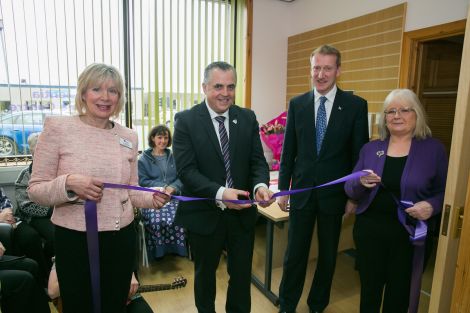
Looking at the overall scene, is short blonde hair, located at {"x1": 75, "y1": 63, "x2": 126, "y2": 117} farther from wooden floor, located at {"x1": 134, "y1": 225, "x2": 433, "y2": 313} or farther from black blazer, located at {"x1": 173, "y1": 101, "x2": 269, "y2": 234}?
wooden floor, located at {"x1": 134, "y1": 225, "x2": 433, "y2": 313}

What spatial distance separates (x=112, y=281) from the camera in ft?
5.08

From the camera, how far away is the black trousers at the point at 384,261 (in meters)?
1.79

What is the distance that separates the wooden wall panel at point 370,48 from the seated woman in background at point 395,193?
1.69 metres

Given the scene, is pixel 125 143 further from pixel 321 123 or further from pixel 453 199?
pixel 453 199

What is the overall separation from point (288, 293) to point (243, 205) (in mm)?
972

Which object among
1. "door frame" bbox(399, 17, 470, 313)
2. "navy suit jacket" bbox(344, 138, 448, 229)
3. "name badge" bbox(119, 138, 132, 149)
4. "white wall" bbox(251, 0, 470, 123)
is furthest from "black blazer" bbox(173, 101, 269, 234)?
"white wall" bbox(251, 0, 470, 123)

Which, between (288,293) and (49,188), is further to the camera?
(288,293)

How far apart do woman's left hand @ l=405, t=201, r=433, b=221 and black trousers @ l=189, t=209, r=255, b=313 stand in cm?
89

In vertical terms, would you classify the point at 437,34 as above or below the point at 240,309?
above

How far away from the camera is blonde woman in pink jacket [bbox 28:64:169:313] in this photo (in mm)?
1388

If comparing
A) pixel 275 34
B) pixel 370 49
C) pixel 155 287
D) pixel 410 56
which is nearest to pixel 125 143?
pixel 155 287

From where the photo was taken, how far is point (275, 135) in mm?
4402

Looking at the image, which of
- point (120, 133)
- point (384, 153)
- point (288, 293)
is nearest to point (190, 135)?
point (120, 133)

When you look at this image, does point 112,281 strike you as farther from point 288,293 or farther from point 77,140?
point 288,293
